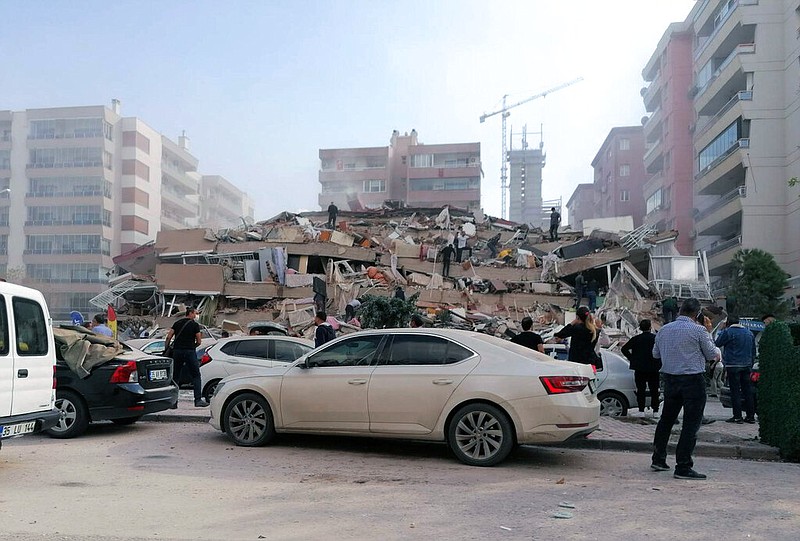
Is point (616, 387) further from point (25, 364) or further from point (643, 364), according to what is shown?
point (25, 364)

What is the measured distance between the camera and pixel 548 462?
8.09 m

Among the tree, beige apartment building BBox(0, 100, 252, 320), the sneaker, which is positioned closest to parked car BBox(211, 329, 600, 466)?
the sneaker

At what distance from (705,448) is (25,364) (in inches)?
311

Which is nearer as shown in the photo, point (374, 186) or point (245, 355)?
point (245, 355)

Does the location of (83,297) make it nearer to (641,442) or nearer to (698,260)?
(698,260)

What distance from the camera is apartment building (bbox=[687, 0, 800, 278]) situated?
39.1m

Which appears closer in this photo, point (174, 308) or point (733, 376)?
point (733, 376)

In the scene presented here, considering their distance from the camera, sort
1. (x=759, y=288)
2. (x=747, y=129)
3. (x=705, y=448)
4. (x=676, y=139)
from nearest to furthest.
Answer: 1. (x=705, y=448)
2. (x=759, y=288)
3. (x=747, y=129)
4. (x=676, y=139)

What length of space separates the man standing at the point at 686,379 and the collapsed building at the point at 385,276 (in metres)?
21.4

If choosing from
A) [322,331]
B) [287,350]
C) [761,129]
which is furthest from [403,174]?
[322,331]

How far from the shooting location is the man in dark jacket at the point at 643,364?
11266 mm

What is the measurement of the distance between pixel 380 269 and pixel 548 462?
26328 mm

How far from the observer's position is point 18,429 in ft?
22.8

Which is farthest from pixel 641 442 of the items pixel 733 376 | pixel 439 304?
pixel 439 304
